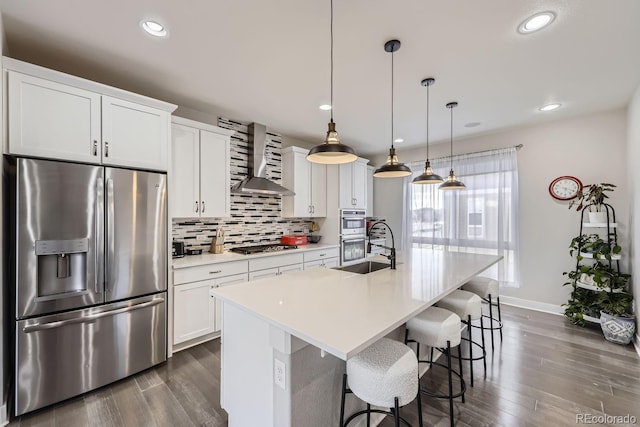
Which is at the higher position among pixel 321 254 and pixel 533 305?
pixel 321 254

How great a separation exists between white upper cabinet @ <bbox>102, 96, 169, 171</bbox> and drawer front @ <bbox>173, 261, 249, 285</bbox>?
40.6 inches

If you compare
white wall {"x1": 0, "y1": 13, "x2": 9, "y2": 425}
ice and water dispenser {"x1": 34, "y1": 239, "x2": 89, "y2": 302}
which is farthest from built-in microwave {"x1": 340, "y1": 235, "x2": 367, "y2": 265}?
white wall {"x1": 0, "y1": 13, "x2": 9, "y2": 425}

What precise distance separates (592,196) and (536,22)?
8.62ft

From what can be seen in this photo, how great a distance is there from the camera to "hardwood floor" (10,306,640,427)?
1855 mm

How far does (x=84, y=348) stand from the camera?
208 cm

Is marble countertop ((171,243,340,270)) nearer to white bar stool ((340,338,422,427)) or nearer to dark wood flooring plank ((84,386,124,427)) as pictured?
dark wood flooring plank ((84,386,124,427))

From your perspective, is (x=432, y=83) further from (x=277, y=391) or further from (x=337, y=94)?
(x=277, y=391)

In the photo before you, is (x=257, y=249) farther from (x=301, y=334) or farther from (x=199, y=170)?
(x=301, y=334)

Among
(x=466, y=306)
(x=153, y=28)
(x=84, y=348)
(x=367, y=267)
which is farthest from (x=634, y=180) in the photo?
(x=84, y=348)

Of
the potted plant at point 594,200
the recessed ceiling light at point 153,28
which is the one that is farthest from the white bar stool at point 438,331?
the potted plant at point 594,200

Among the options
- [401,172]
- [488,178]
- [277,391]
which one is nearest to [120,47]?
[401,172]

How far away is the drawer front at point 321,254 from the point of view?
3.99m

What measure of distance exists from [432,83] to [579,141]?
99.7 inches

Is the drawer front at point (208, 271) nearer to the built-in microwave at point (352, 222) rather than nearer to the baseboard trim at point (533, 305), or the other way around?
the built-in microwave at point (352, 222)
